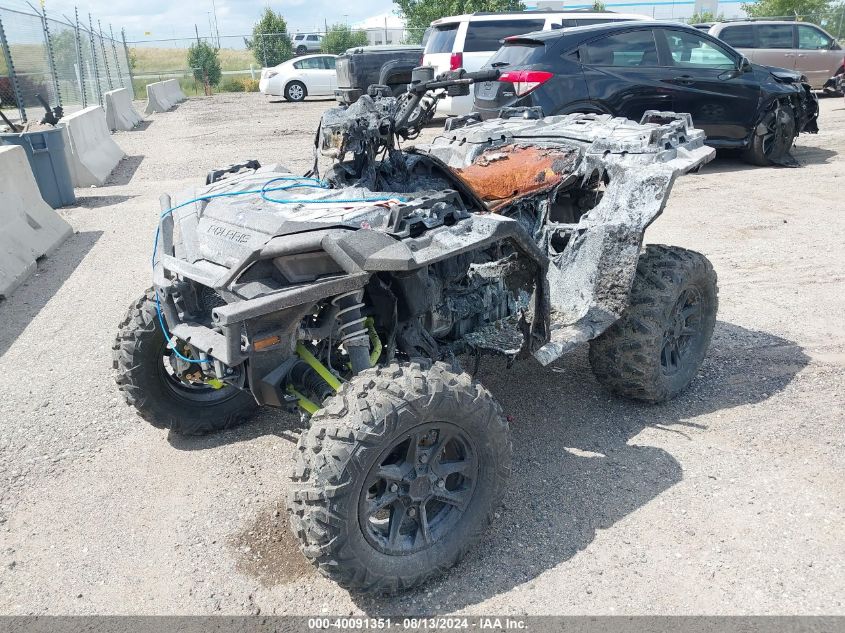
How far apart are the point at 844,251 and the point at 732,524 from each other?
470cm

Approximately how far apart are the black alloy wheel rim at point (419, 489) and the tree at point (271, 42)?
37461mm

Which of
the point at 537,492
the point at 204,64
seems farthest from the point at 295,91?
the point at 537,492

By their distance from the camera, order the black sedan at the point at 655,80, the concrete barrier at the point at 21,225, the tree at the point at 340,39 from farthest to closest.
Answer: the tree at the point at 340,39 < the black sedan at the point at 655,80 < the concrete barrier at the point at 21,225

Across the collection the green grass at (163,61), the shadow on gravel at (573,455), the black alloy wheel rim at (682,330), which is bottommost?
the shadow on gravel at (573,455)

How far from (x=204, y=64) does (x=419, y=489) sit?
33634 millimetres

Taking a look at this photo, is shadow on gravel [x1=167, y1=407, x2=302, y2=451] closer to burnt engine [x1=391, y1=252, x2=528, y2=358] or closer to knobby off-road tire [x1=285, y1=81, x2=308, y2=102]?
burnt engine [x1=391, y1=252, x2=528, y2=358]

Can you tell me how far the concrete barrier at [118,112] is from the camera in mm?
18375

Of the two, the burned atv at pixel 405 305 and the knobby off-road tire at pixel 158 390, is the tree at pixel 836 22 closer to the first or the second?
the burned atv at pixel 405 305

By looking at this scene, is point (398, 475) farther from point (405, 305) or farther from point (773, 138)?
point (773, 138)

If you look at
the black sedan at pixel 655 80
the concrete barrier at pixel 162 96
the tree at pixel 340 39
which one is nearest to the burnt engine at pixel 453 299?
the black sedan at pixel 655 80

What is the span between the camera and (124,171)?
1287cm

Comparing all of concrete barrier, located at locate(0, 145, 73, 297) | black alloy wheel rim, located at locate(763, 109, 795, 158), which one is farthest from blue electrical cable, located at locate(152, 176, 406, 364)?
black alloy wheel rim, located at locate(763, 109, 795, 158)

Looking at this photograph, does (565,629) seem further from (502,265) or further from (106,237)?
(106,237)

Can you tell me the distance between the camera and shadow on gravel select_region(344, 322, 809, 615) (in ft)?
10.1
